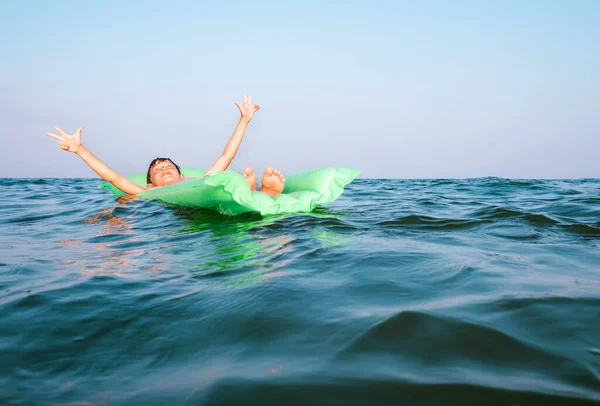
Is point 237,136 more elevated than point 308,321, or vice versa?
point 237,136

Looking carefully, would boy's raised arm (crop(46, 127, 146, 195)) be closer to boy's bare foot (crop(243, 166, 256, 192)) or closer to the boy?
the boy

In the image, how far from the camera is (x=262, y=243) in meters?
3.60

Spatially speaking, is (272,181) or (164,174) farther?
(164,174)

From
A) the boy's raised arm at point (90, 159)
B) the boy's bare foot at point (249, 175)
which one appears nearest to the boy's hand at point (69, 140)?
the boy's raised arm at point (90, 159)

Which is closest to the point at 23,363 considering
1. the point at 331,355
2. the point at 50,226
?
the point at 331,355

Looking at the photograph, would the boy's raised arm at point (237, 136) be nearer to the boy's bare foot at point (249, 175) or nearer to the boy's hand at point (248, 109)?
the boy's hand at point (248, 109)

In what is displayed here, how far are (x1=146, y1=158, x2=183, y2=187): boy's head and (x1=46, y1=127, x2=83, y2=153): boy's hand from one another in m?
1.20

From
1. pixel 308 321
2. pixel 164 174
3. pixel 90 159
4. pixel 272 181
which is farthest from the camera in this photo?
pixel 164 174

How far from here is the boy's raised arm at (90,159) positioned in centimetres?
606

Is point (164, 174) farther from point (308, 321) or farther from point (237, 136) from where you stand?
point (308, 321)

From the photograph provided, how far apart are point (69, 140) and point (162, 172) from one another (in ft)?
4.46

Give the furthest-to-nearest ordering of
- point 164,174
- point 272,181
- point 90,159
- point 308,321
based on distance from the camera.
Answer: point 164,174 < point 90,159 < point 272,181 < point 308,321

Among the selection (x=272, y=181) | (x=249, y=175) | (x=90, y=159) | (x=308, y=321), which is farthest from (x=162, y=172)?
(x=308, y=321)

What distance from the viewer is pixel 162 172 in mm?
7020
